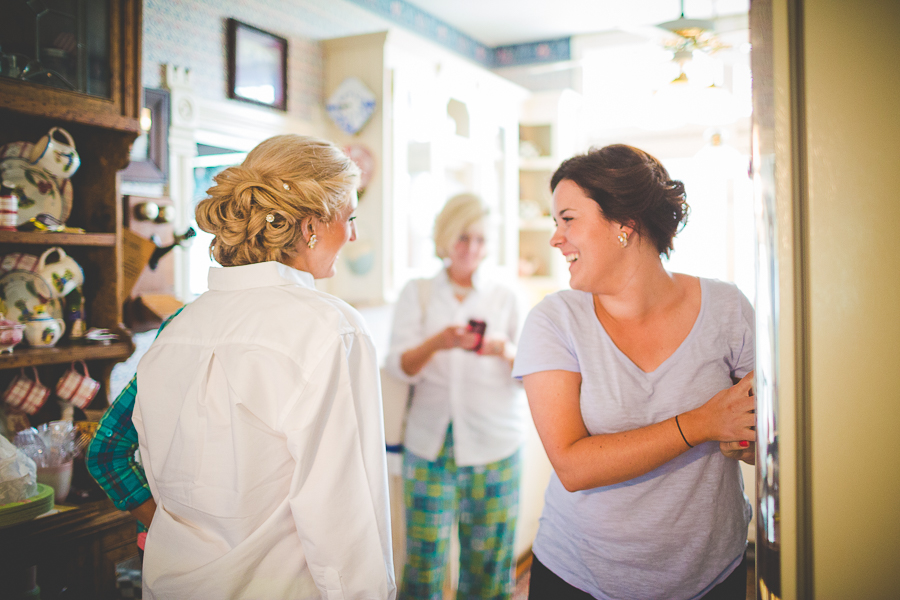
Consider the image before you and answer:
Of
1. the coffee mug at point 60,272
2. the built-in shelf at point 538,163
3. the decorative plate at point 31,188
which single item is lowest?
the coffee mug at point 60,272

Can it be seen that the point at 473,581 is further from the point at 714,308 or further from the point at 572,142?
the point at 572,142

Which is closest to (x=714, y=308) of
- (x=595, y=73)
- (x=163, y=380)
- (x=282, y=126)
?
(x=163, y=380)

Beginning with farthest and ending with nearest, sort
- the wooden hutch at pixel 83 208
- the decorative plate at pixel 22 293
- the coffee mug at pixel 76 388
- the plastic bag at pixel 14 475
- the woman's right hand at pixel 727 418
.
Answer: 1. the coffee mug at pixel 76 388
2. the decorative plate at pixel 22 293
3. the wooden hutch at pixel 83 208
4. the plastic bag at pixel 14 475
5. the woman's right hand at pixel 727 418

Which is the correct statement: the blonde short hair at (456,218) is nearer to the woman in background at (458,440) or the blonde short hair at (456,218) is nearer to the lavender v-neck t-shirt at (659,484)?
the woman in background at (458,440)

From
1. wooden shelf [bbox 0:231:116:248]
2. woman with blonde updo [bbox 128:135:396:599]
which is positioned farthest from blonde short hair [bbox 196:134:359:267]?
wooden shelf [bbox 0:231:116:248]

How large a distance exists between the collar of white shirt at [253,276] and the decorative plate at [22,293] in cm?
90

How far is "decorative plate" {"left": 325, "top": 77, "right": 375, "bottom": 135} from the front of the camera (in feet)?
8.85

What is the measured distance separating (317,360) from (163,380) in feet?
0.95

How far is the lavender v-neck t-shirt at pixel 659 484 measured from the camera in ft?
3.41

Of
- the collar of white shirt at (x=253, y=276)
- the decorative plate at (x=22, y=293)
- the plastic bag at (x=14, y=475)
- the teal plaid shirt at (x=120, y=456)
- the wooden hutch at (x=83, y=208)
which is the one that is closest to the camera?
the collar of white shirt at (x=253, y=276)

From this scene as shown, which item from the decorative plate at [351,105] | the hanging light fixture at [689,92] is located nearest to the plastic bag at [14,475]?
the decorative plate at [351,105]

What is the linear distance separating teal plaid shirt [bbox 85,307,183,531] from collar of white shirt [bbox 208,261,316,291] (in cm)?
16

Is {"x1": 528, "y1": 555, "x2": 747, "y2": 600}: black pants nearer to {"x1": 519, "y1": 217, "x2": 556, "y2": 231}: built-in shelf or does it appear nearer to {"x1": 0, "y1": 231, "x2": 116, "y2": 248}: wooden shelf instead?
{"x1": 0, "y1": 231, "x2": 116, "y2": 248}: wooden shelf

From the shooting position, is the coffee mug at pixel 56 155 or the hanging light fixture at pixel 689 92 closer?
the coffee mug at pixel 56 155
